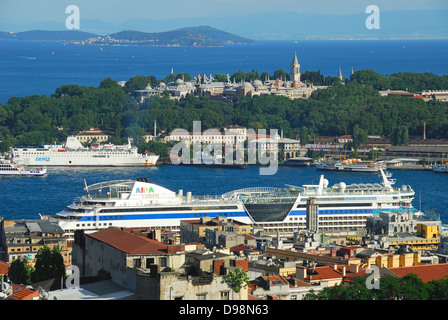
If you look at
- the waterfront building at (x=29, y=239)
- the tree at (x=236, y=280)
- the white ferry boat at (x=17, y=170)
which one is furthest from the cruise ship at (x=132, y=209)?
the white ferry boat at (x=17, y=170)

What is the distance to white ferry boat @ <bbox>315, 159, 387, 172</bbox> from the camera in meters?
45.4

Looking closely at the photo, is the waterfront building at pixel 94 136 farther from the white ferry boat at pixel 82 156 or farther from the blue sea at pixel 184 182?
the blue sea at pixel 184 182

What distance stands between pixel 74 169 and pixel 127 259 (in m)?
32.6

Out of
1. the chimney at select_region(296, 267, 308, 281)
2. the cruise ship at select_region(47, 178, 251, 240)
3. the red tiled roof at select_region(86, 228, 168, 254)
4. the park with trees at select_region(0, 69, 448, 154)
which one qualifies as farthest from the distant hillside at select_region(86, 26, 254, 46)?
the red tiled roof at select_region(86, 228, 168, 254)

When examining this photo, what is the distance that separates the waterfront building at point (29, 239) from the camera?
22.8 metres

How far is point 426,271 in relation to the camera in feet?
56.5

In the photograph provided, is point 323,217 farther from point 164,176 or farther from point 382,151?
point 382,151

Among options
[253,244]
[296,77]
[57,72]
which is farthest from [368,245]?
[57,72]

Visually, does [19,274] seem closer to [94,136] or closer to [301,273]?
[301,273]

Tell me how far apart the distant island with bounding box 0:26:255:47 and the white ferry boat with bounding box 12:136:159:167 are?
62571 mm

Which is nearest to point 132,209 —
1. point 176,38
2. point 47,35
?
point 47,35

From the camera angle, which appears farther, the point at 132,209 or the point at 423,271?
the point at 132,209

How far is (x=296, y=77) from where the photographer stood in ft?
250

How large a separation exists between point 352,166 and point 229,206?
59.9ft
